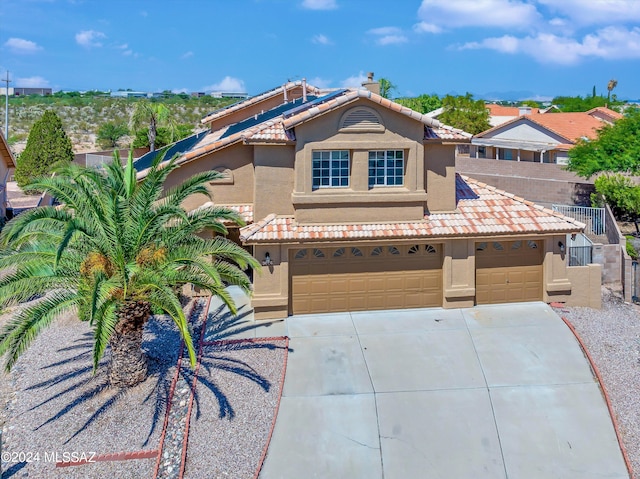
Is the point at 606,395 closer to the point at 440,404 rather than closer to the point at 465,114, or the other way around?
the point at 440,404

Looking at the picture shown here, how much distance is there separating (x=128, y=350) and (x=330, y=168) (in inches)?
313

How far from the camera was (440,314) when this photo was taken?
17188mm

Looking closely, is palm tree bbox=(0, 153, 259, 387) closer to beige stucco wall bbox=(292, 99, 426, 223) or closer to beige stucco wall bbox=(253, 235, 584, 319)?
beige stucco wall bbox=(253, 235, 584, 319)

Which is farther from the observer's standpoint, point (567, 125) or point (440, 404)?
point (567, 125)

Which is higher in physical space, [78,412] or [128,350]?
[128,350]

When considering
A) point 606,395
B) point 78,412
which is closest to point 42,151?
point 78,412

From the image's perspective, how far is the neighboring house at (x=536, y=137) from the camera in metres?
41.8

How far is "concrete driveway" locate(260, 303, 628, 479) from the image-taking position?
11.4m

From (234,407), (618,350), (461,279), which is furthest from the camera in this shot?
(461,279)

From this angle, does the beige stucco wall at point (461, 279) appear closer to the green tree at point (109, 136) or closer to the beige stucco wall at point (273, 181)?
the beige stucco wall at point (273, 181)

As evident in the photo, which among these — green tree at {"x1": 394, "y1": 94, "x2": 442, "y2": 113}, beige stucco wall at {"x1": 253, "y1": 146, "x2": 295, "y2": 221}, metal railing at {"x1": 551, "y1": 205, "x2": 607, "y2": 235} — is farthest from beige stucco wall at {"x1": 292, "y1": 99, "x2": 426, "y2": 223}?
green tree at {"x1": 394, "y1": 94, "x2": 442, "y2": 113}

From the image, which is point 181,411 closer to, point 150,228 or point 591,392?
point 150,228

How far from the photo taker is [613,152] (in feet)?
90.6

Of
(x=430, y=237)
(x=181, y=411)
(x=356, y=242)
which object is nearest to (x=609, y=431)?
(x=430, y=237)
